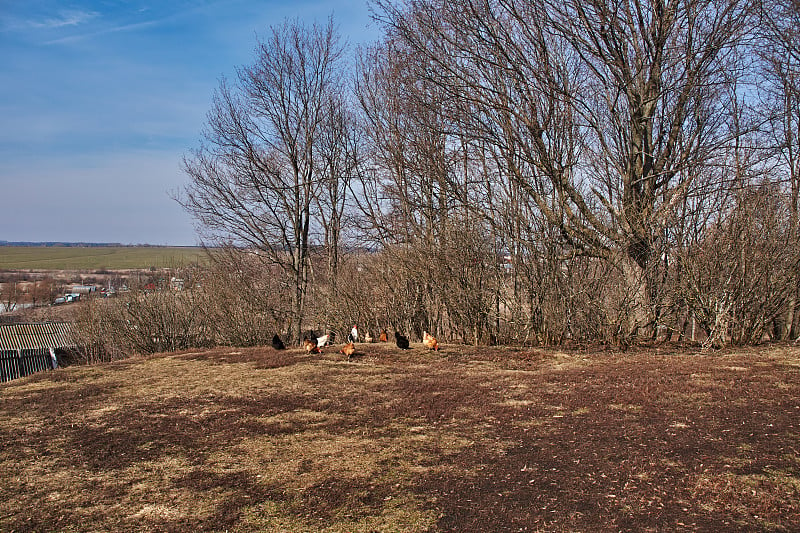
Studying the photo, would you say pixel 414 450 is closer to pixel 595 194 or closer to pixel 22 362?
pixel 595 194

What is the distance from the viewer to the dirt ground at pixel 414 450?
10.9 feet

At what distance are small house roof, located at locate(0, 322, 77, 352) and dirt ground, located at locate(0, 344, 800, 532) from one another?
34.5 ft

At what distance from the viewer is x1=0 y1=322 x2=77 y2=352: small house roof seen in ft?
55.4

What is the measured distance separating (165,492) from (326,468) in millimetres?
1094

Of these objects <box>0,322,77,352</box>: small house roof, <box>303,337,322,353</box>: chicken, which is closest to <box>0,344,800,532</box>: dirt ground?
<box>303,337,322,353</box>: chicken

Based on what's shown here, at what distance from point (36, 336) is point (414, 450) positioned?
17483 millimetres

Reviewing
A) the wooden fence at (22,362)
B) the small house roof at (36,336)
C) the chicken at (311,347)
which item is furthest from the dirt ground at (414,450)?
the small house roof at (36,336)

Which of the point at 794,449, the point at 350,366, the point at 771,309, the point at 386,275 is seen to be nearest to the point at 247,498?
the point at 794,449

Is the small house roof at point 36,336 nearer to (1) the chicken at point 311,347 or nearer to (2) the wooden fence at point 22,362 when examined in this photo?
(2) the wooden fence at point 22,362

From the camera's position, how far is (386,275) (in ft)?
37.8

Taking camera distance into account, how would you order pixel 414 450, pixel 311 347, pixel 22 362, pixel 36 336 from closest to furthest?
1. pixel 414 450
2. pixel 311 347
3. pixel 22 362
4. pixel 36 336

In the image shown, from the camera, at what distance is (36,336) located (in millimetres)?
17656

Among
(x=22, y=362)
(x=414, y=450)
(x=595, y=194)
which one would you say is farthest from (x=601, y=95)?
(x=22, y=362)

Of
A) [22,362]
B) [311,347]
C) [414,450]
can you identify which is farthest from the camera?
[22,362]
